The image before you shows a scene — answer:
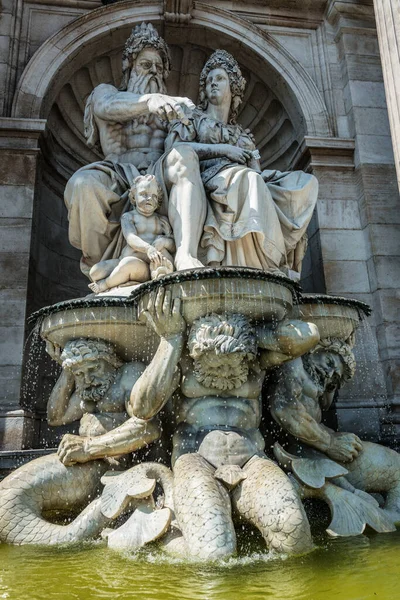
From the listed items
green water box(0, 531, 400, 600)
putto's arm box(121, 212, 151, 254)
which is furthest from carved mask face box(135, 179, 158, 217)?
green water box(0, 531, 400, 600)

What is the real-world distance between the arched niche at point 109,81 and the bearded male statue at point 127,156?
5.28 feet

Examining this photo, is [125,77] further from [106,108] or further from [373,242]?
[373,242]

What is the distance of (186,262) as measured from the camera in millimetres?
4551

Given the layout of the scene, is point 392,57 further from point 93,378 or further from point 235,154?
point 93,378

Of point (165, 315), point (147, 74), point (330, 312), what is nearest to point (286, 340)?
point (165, 315)

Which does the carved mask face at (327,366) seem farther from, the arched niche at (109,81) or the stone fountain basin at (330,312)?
the arched niche at (109,81)

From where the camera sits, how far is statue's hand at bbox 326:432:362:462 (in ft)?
12.8

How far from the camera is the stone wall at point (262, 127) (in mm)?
6723

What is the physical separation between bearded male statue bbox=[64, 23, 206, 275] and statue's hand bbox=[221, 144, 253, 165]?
0.49 meters

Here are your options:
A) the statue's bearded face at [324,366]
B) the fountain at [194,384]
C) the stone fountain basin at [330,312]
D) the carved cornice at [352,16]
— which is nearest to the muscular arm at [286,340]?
the fountain at [194,384]

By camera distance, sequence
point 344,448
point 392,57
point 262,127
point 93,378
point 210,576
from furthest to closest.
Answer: point 262,127
point 392,57
point 93,378
point 344,448
point 210,576

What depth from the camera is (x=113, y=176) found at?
5.47 m

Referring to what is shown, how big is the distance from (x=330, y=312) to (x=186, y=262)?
119 cm

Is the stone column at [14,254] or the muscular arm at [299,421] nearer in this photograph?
the muscular arm at [299,421]
